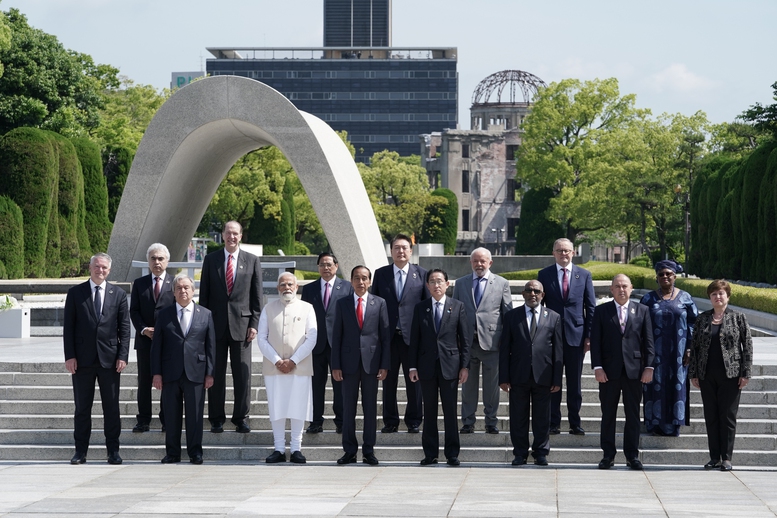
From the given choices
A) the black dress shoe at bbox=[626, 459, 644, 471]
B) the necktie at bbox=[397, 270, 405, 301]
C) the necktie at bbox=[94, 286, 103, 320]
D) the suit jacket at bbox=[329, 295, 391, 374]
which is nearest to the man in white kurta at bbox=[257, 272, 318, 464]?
the suit jacket at bbox=[329, 295, 391, 374]

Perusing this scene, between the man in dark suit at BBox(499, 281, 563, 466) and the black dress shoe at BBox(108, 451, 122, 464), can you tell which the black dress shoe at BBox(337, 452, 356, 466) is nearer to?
the man in dark suit at BBox(499, 281, 563, 466)

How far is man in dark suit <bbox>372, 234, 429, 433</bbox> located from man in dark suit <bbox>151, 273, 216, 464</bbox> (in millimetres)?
1539

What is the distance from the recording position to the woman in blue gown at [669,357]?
870 centimetres

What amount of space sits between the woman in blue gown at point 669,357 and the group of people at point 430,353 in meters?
0.01

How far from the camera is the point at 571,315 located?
29.2 feet

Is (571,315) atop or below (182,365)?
atop

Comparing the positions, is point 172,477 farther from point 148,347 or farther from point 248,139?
point 248,139

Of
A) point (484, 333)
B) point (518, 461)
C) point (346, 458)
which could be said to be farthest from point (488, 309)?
point (346, 458)

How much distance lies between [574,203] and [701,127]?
18.9ft

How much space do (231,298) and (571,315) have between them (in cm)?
298

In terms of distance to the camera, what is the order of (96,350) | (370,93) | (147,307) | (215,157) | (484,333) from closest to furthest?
1. (96,350)
2. (484,333)
3. (147,307)
4. (215,157)
5. (370,93)

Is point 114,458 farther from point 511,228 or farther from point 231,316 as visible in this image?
point 511,228

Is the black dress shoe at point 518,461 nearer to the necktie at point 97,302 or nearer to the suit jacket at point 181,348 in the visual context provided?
the suit jacket at point 181,348

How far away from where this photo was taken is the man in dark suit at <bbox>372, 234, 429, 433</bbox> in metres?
8.95
